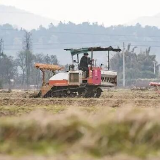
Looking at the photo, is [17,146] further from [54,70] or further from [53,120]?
[54,70]

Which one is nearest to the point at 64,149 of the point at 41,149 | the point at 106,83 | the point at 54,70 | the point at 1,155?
the point at 41,149

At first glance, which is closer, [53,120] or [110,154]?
[110,154]

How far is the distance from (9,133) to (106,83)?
22.6 m

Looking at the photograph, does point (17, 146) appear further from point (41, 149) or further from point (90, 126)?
point (90, 126)

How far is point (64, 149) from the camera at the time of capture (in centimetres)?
720

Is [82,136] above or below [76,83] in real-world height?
above

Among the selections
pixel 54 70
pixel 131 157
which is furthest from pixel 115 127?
pixel 54 70

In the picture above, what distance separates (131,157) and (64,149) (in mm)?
874

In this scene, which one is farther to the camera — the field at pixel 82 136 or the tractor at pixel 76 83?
the tractor at pixel 76 83

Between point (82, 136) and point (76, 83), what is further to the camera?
point (76, 83)

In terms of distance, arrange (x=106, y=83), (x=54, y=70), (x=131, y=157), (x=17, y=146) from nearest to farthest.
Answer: (x=131, y=157), (x=17, y=146), (x=106, y=83), (x=54, y=70)

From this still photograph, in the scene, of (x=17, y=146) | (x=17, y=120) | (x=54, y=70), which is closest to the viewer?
(x=17, y=146)

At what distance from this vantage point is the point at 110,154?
281 inches

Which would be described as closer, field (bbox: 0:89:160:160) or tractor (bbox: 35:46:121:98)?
field (bbox: 0:89:160:160)
